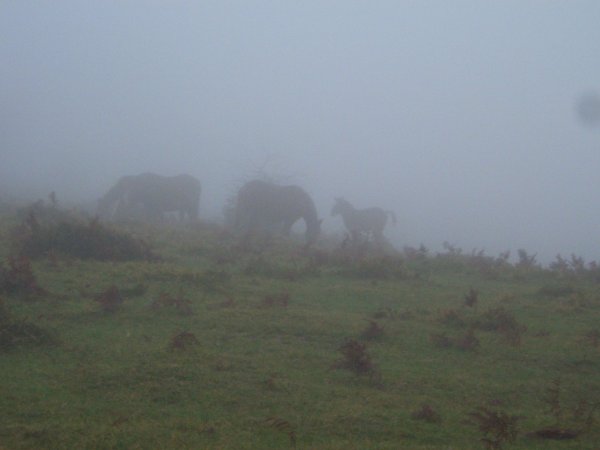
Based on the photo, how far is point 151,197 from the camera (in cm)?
3359

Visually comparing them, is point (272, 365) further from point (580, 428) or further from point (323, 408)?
point (580, 428)

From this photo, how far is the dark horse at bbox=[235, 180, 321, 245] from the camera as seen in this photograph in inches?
1138

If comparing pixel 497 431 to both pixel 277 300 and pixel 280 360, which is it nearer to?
pixel 280 360

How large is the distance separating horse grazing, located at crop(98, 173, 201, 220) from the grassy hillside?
56.1 feet

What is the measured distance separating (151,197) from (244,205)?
6252 mm

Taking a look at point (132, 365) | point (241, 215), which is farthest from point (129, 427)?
point (241, 215)

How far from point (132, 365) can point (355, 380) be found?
8.25ft

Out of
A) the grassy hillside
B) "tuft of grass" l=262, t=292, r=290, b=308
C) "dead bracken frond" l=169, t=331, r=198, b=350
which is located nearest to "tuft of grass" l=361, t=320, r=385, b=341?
the grassy hillside

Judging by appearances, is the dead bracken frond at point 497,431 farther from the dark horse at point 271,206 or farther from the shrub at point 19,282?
the dark horse at point 271,206

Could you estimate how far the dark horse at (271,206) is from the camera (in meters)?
28.9

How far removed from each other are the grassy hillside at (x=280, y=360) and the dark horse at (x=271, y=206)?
12.4 metres

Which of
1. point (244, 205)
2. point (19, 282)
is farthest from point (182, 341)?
point (244, 205)

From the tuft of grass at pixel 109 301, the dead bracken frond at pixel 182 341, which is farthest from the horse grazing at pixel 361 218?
the dead bracken frond at pixel 182 341

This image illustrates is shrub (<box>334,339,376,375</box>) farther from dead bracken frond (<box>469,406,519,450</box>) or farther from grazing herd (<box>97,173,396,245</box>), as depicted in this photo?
grazing herd (<box>97,173,396,245</box>)
